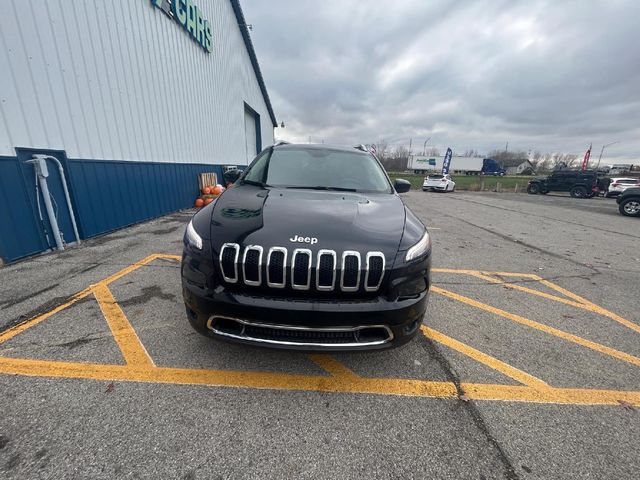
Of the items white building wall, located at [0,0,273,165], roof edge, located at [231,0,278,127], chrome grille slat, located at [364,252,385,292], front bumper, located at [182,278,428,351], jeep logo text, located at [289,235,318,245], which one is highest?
roof edge, located at [231,0,278,127]

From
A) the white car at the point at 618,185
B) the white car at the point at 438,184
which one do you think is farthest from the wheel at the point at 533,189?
the white car at the point at 438,184

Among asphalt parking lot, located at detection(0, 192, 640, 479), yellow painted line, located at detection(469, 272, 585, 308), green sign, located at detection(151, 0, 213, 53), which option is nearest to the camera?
asphalt parking lot, located at detection(0, 192, 640, 479)

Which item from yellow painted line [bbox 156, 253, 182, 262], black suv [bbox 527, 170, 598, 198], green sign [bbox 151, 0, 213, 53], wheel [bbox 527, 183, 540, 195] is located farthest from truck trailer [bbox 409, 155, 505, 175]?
yellow painted line [bbox 156, 253, 182, 262]

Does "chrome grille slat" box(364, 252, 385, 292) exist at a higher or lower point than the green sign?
lower

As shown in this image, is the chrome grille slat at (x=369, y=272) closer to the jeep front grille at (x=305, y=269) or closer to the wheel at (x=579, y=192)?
the jeep front grille at (x=305, y=269)

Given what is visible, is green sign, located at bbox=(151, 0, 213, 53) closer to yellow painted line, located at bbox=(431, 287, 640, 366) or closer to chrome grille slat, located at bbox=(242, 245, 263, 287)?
chrome grille slat, located at bbox=(242, 245, 263, 287)

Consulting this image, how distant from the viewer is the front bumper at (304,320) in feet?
5.90

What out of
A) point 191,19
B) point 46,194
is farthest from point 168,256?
point 191,19

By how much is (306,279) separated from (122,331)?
6.62 feet

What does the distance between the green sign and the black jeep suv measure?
905cm

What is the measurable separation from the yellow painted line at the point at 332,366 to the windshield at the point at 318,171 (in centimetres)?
165

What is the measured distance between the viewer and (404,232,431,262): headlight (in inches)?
78.5

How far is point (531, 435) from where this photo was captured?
1.75m

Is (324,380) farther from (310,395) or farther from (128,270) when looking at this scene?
(128,270)
